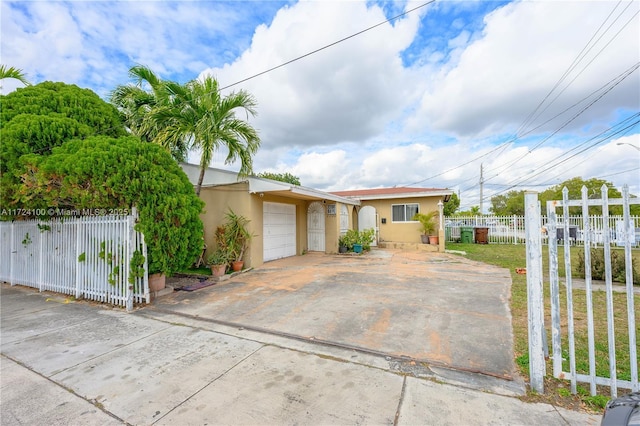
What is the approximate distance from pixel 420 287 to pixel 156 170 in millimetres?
6433

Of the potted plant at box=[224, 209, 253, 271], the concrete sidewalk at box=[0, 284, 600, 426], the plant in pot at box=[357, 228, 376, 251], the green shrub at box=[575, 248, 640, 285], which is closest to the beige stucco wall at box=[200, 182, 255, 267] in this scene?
the potted plant at box=[224, 209, 253, 271]

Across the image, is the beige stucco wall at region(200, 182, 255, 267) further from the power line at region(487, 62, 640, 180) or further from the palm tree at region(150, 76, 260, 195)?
the power line at region(487, 62, 640, 180)

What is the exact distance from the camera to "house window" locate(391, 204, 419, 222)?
15.1 m

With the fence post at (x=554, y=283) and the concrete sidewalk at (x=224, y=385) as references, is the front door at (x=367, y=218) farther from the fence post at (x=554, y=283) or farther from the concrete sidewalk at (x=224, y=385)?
the fence post at (x=554, y=283)

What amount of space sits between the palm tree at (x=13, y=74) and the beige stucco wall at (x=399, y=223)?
13963 millimetres

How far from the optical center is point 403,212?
15.3m

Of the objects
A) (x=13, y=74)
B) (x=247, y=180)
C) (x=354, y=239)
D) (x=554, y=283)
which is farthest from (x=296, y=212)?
(x=554, y=283)

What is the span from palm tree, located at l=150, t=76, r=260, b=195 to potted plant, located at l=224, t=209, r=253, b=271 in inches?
79.6

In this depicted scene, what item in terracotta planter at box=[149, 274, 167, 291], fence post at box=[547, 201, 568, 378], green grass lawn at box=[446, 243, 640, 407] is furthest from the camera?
terracotta planter at box=[149, 274, 167, 291]

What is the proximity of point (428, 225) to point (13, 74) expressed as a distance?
15.9 metres

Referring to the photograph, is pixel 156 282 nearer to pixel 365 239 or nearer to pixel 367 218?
pixel 365 239

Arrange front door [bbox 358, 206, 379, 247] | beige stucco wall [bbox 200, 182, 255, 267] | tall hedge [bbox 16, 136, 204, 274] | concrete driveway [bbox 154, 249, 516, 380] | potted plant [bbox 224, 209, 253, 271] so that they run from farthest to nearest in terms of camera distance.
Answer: front door [bbox 358, 206, 379, 247], beige stucco wall [bbox 200, 182, 255, 267], potted plant [bbox 224, 209, 253, 271], tall hedge [bbox 16, 136, 204, 274], concrete driveway [bbox 154, 249, 516, 380]

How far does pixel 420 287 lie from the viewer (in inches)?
257

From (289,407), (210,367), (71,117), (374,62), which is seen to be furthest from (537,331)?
(71,117)
